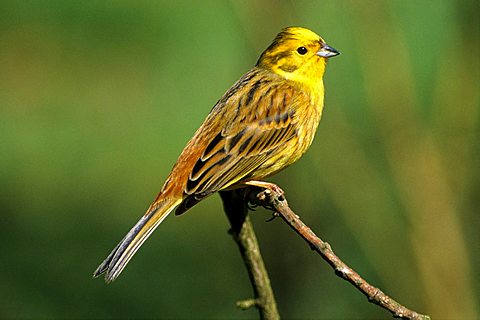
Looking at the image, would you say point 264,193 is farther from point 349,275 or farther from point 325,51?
point 325,51

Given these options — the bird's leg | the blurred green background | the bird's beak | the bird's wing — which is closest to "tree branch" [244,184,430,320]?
the bird's leg

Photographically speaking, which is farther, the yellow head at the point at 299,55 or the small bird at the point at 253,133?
the yellow head at the point at 299,55

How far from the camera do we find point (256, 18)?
6105 mm

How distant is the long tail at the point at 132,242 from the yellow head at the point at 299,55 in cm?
103

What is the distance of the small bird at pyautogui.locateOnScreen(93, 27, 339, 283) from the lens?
439cm

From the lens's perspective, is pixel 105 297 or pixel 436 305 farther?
pixel 105 297

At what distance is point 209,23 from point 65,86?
157 cm

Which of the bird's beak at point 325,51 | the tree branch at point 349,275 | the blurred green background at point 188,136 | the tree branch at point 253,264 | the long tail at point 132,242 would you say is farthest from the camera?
the blurred green background at point 188,136

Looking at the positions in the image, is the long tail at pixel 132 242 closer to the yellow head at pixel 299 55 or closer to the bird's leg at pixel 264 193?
the bird's leg at pixel 264 193

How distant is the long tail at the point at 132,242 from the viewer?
4.04m

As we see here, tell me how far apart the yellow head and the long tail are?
1030mm

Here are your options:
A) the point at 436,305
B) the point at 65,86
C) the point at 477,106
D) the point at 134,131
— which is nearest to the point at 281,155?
the point at 436,305

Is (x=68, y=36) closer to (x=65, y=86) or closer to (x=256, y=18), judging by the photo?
(x=65, y=86)

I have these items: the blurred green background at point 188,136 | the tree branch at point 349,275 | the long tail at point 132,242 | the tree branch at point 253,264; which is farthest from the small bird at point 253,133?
the blurred green background at point 188,136
